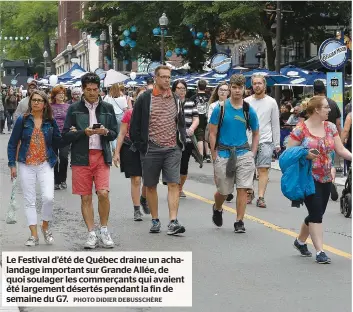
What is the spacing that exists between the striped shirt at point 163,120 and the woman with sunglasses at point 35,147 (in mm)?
1241

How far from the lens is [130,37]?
156 ft

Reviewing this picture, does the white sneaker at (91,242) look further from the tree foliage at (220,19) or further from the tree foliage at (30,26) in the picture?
the tree foliage at (30,26)

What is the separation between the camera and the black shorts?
12.8m

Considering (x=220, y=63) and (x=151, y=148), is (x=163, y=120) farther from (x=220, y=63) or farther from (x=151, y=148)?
(x=220, y=63)

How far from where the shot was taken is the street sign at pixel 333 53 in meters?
21.5

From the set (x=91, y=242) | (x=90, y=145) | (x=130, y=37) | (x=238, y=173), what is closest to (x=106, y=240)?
(x=91, y=242)

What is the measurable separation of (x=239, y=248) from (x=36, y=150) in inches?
90.1

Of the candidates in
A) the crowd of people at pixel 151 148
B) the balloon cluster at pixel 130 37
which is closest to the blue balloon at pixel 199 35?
the balloon cluster at pixel 130 37

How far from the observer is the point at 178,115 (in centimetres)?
1141

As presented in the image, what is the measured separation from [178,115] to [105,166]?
129 centimetres

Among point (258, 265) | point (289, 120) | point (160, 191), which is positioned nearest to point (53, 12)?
point (289, 120)

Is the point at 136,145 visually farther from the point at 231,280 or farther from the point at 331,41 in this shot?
the point at 331,41

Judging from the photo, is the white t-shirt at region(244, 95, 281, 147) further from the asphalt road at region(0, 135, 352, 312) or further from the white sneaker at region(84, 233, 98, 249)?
the white sneaker at region(84, 233, 98, 249)

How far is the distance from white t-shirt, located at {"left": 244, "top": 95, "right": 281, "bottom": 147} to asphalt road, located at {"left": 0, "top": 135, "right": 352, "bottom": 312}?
3.26ft
